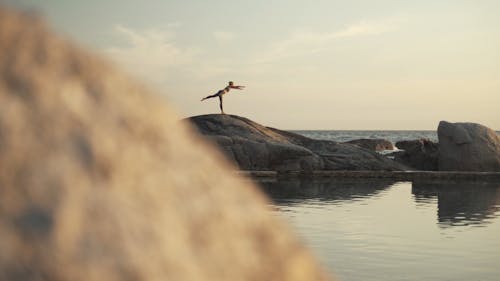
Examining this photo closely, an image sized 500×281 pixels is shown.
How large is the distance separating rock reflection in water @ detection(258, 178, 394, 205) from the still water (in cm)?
3

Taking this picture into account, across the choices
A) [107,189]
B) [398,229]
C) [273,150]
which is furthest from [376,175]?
[107,189]

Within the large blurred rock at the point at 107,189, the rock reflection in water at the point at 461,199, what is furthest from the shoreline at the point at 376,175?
the large blurred rock at the point at 107,189

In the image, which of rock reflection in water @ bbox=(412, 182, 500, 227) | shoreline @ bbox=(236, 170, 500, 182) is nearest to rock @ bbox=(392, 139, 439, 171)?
shoreline @ bbox=(236, 170, 500, 182)

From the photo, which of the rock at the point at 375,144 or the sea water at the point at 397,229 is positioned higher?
the rock at the point at 375,144

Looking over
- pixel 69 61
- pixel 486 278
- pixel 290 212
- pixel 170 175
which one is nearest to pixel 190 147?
pixel 170 175

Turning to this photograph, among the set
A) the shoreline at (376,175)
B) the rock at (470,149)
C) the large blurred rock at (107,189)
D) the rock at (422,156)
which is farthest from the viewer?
the rock at (422,156)

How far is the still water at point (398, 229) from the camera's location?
22.3 ft

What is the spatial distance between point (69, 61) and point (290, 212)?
1070 cm

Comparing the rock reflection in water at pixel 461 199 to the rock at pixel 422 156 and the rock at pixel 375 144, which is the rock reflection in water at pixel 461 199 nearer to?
the rock at pixel 422 156

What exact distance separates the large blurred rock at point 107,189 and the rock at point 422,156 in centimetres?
2553

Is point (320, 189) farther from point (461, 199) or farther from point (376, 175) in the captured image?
point (376, 175)

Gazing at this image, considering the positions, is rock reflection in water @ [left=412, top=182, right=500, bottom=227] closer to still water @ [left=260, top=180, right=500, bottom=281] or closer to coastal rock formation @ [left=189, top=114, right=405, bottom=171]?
still water @ [left=260, top=180, right=500, bottom=281]

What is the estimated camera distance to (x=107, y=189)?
0.73 meters

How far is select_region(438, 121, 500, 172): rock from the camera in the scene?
75.2ft
